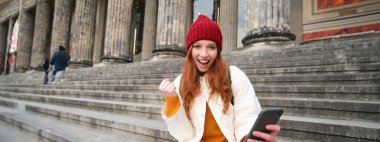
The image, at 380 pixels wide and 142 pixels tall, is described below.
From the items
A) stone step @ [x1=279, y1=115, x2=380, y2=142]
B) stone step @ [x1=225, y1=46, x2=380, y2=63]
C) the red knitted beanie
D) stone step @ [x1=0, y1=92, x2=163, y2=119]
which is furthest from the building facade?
the red knitted beanie

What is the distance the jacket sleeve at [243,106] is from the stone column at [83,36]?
14110 mm

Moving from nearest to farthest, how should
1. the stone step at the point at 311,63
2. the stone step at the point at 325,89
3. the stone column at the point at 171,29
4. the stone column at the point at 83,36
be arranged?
the stone step at the point at 325,89 → the stone step at the point at 311,63 → the stone column at the point at 171,29 → the stone column at the point at 83,36

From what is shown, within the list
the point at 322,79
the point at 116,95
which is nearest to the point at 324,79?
the point at 322,79

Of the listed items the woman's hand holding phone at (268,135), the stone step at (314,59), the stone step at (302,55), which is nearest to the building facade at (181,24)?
the stone step at (302,55)

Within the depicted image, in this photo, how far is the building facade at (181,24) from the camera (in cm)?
667

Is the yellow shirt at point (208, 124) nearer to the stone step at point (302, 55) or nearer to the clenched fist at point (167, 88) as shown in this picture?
the clenched fist at point (167, 88)

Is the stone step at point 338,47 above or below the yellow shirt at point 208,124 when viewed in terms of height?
above

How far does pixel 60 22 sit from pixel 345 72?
16975 mm

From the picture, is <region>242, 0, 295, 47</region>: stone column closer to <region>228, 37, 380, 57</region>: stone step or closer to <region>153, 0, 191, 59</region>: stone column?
<region>228, 37, 380, 57</region>: stone step

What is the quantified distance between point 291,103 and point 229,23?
9454 mm

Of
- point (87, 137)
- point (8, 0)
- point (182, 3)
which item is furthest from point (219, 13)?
point (8, 0)

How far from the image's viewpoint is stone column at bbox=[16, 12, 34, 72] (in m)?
21.6

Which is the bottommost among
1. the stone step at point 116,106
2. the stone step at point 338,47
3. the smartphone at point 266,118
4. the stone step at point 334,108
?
the stone step at point 116,106

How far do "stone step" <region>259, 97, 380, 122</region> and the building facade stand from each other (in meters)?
3.62
